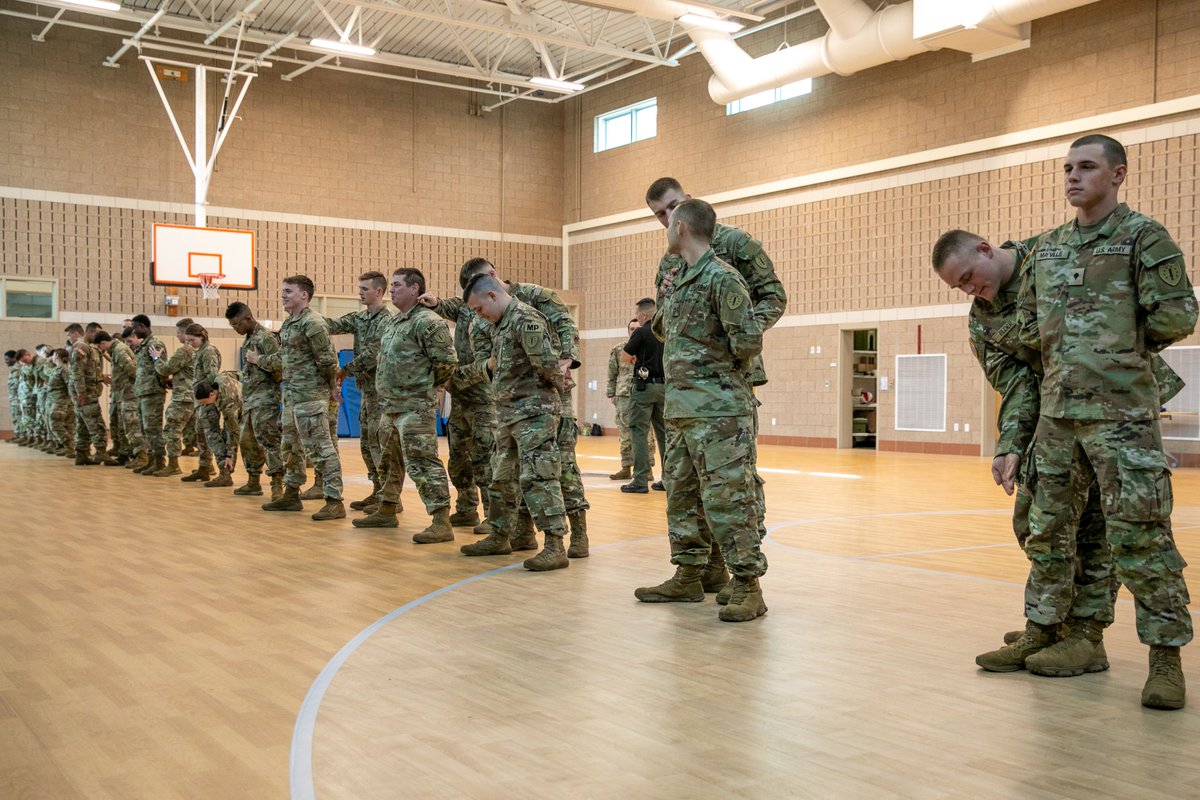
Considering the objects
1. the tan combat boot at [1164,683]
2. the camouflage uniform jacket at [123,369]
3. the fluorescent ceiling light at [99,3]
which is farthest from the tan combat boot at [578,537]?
the fluorescent ceiling light at [99,3]

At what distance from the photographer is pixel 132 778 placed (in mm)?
2934

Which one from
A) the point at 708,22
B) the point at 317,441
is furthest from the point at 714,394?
the point at 708,22

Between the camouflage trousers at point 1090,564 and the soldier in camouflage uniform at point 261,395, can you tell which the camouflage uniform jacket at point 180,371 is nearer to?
the soldier in camouflage uniform at point 261,395

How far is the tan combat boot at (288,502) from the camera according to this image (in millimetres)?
9438

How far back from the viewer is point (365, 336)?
29.5 ft

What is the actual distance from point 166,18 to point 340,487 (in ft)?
50.5

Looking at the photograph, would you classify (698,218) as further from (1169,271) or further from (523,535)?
(523,535)

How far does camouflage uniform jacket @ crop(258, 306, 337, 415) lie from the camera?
9070 millimetres

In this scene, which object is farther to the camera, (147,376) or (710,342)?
(147,376)

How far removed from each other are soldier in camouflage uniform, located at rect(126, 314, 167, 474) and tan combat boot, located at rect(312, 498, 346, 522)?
5.55 m

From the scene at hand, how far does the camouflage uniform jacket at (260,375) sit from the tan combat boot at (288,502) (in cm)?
102

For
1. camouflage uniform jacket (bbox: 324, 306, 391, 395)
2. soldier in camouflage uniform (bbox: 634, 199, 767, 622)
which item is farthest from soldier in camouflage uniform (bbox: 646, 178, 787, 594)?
camouflage uniform jacket (bbox: 324, 306, 391, 395)

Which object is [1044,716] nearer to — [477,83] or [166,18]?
[166,18]

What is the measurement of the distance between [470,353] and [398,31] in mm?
16710
